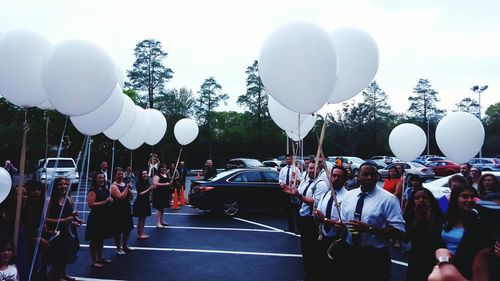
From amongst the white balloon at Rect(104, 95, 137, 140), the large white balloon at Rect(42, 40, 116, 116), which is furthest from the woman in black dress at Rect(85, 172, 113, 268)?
the large white balloon at Rect(42, 40, 116, 116)

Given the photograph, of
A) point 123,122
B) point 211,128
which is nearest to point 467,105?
point 211,128

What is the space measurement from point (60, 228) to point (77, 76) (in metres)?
1.96

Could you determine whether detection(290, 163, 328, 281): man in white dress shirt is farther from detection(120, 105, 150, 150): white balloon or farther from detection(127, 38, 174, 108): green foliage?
detection(127, 38, 174, 108): green foliage

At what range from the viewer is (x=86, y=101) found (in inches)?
153

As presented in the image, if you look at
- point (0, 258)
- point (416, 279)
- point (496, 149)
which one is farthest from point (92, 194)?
point (496, 149)

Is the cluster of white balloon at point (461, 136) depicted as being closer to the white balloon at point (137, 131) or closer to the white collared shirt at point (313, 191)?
the white collared shirt at point (313, 191)

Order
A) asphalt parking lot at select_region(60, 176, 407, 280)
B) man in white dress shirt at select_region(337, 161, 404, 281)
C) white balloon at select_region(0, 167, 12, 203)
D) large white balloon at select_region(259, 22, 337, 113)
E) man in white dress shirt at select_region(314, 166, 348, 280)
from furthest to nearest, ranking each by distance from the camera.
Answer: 1. asphalt parking lot at select_region(60, 176, 407, 280)
2. white balloon at select_region(0, 167, 12, 203)
3. man in white dress shirt at select_region(314, 166, 348, 280)
4. large white balloon at select_region(259, 22, 337, 113)
5. man in white dress shirt at select_region(337, 161, 404, 281)

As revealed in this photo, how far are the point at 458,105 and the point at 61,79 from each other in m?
74.0

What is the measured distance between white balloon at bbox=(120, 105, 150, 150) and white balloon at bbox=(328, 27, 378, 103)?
4058 mm

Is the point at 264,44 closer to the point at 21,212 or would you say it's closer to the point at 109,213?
the point at 21,212

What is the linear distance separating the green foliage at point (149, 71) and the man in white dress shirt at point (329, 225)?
Answer: 36.0 metres

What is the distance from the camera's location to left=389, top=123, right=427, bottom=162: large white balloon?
22.7 feet

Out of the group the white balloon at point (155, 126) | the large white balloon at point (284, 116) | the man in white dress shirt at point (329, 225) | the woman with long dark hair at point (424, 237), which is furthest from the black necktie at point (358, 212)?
the white balloon at point (155, 126)

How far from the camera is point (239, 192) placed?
991 cm
